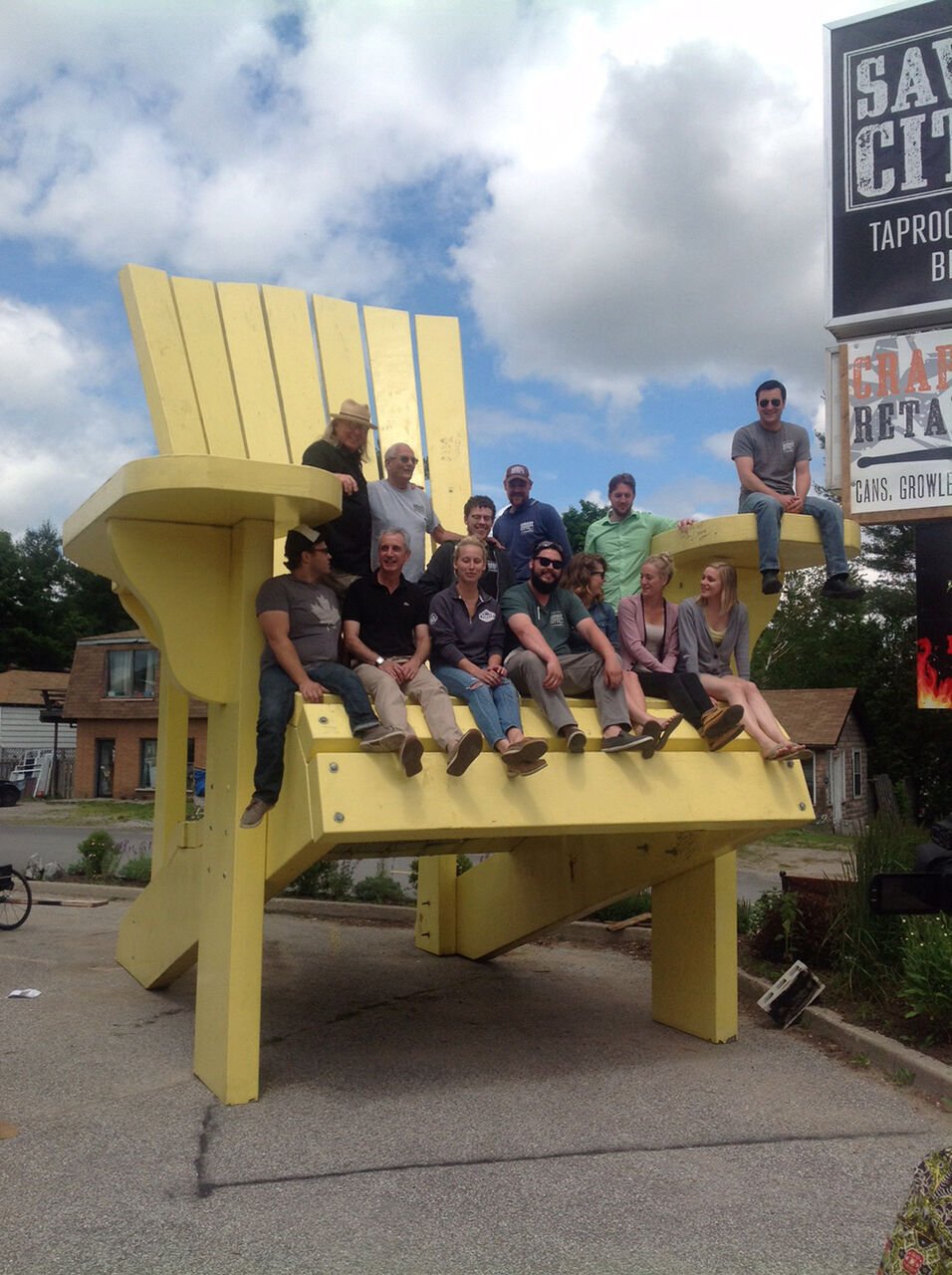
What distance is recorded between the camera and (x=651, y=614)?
253 inches

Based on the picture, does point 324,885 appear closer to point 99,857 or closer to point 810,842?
point 99,857

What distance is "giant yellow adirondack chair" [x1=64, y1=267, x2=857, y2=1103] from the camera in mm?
5188

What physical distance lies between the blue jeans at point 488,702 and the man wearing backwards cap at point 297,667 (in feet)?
1.63

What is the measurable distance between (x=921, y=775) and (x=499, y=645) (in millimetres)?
26727

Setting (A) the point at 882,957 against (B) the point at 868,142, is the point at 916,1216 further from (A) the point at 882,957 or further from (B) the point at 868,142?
(B) the point at 868,142

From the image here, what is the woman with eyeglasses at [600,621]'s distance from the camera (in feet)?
18.5

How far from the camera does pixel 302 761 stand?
519 cm

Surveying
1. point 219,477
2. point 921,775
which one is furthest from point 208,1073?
point 921,775

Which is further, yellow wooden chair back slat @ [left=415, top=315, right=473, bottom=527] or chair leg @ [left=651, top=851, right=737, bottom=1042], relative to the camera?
yellow wooden chair back slat @ [left=415, top=315, right=473, bottom=527]

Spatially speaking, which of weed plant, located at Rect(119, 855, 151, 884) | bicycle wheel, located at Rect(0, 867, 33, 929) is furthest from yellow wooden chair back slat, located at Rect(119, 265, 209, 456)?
weed plant, located at Rect(119, 855, 151, 884)

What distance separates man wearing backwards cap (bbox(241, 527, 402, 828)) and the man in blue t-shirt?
0.87m

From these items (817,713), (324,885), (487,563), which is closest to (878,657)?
(817,713)

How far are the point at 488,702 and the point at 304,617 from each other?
1.02m

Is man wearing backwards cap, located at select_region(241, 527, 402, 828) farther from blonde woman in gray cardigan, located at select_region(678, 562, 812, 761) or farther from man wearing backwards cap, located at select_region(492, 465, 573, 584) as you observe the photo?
blonde woman in gray cardigan, located at select_region(678, 562, 812, 761)
